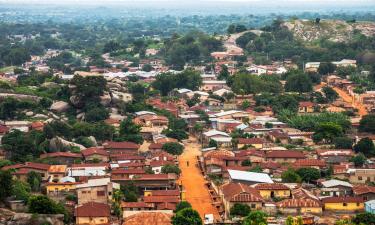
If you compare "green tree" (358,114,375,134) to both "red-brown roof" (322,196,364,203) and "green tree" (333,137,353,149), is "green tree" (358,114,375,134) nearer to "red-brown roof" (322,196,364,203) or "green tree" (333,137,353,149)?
"green tree" (333,137,353,149)

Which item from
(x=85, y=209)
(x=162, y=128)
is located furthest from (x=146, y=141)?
(x=85, y=209)

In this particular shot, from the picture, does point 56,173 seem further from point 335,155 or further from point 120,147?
point 335,155

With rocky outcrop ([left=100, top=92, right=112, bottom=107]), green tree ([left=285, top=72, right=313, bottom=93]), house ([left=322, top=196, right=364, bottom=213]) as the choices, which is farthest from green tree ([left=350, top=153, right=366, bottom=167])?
green tree ([left=285, top=72, right=313, bottom=93])

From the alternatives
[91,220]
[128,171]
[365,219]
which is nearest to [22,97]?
[128,171]

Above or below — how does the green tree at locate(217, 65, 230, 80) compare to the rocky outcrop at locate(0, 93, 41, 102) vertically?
below

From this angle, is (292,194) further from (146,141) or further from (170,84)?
(170,84)

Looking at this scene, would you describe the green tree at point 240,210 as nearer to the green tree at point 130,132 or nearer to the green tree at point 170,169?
the green tree at point 170,169
